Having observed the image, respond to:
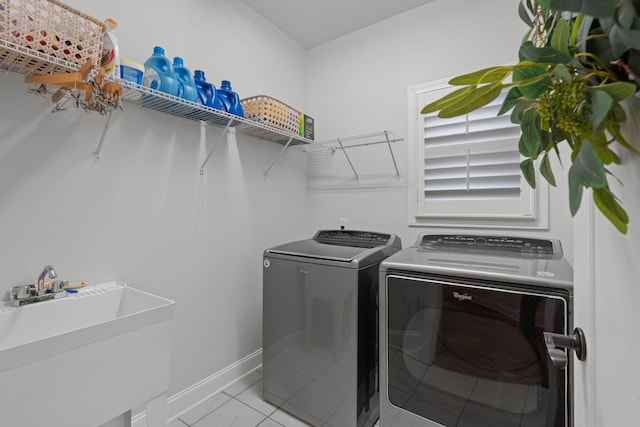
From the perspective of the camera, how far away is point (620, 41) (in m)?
0.30

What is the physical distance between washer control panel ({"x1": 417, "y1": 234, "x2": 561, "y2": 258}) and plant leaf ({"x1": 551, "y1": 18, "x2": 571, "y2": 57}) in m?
1.59

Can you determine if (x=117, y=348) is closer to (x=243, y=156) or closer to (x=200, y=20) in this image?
(x=243, y=156)

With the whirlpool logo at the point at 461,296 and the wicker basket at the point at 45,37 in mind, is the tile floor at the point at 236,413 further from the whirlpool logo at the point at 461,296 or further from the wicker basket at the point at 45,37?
the wicker basket at the point at 45,37

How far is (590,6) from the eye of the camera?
0.27m

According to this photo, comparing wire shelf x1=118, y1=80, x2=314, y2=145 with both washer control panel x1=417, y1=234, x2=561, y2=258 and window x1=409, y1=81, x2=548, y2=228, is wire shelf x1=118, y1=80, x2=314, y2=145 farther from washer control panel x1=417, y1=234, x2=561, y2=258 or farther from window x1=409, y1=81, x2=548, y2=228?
washer control panel x1=417, y1=234, x2=561, y2=258

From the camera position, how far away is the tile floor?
1.81 meters

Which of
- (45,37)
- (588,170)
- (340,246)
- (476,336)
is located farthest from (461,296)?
(45,37)

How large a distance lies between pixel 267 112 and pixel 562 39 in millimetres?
1909

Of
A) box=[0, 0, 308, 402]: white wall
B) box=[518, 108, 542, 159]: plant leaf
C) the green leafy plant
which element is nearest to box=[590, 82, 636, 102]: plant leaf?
the green leafy plant

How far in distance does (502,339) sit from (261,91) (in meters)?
2.31

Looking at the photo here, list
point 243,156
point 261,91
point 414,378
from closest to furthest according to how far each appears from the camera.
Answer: point 414,378
point 243,156
point 261,91

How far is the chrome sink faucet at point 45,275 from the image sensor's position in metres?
1.27

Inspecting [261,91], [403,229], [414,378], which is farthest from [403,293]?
[261,91]

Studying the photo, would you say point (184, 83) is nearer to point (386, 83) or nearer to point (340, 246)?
point (340, 246)
